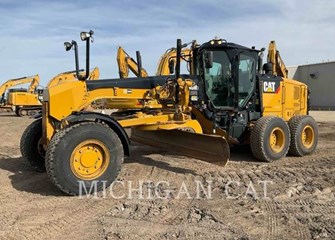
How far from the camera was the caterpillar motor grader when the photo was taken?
6.07 meters

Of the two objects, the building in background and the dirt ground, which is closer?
the dirt ground

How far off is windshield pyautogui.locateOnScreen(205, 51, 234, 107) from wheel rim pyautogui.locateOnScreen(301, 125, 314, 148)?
217 centimetres

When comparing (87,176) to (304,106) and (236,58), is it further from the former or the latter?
(304,106)

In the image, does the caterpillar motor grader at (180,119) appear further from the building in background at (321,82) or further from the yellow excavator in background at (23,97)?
the building in background at (321,82)

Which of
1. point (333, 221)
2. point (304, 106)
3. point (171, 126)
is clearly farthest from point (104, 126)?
point (304, 106)

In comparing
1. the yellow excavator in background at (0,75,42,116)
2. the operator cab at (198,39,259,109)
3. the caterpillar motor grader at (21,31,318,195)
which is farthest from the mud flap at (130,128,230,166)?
the yellow excavator in background at (0,75,42,116)

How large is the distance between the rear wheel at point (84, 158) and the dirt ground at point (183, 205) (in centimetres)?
24

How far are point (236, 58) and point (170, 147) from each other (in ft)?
7.43

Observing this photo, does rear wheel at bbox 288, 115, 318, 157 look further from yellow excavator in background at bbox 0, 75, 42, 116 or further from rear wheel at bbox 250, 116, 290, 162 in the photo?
yellow excavator in background at bbox 0, 75, 42, 116

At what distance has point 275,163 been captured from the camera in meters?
8.41

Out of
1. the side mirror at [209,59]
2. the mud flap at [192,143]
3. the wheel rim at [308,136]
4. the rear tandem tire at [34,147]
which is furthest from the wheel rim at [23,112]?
the side mirror at [209,59]

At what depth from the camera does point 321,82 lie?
34938mm

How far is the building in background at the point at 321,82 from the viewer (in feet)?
111

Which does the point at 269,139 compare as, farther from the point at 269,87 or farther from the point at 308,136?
the point at 308,136
